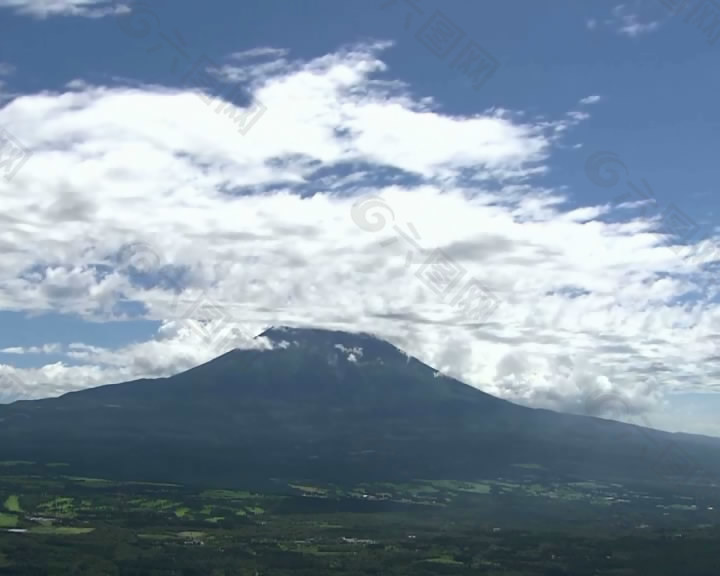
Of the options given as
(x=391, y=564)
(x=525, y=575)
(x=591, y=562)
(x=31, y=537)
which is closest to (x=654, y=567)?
(x=591, y=562)

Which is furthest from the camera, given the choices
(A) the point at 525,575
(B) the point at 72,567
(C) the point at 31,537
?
(C) the point at 31,537

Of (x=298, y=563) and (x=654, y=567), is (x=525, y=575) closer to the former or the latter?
(x=654, y=567)

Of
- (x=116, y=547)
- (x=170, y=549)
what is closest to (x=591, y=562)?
(x=170, y=549)

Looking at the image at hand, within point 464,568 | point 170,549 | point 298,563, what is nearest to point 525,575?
point 464,568

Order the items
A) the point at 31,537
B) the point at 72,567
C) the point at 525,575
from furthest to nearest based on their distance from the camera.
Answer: the point at 31,537, the point at 525,575, the point at 72,567

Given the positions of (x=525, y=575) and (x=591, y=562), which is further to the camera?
(x=591, y=562)

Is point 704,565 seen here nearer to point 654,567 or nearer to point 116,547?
point 654,567

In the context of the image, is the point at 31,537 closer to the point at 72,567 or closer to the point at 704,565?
the point at 72,567

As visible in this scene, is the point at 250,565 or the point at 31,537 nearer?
the point at 250,565
